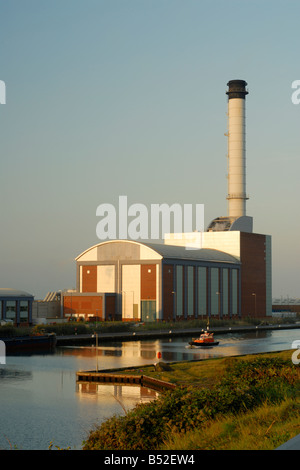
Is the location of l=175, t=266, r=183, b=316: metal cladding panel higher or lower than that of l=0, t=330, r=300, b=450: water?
higher

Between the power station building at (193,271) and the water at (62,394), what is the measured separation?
3524 cm

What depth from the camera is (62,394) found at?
164 feet

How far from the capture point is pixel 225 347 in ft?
301

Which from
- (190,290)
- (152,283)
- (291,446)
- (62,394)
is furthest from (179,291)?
(291,446)

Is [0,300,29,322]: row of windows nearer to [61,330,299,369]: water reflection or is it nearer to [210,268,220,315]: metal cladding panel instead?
[61,330,299,369]: water reflection

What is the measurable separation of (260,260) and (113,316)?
4116cm

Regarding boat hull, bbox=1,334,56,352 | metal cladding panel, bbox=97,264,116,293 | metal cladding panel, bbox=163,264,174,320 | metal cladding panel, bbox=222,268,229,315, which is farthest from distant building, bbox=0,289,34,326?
metal cladding panel, bbox=222,268,229,315

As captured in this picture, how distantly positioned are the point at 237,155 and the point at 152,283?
125ft

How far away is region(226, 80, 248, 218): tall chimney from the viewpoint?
14400cm

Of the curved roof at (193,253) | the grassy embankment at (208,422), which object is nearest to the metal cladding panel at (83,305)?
the curved roof at (193,253)

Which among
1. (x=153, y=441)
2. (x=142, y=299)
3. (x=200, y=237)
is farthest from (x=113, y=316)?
(x=153, y=441)
